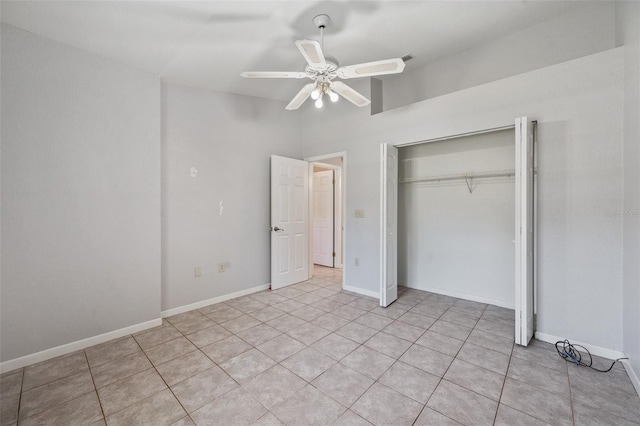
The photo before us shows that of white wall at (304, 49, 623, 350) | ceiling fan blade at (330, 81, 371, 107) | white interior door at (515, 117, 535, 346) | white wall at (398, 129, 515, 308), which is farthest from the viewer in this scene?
white wall at (398, 129, 515, 308)

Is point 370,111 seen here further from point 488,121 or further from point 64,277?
point 64,277

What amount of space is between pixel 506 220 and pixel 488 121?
1.28 m

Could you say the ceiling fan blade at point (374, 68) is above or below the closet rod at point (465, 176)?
above

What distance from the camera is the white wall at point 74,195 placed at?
2176mm

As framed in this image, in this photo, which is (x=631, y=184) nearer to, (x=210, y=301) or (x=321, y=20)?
(x=321, y=20)

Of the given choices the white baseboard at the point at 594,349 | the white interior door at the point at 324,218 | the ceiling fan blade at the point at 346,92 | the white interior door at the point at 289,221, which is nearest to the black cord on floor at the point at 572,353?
the white baseboard at the point at 594,349

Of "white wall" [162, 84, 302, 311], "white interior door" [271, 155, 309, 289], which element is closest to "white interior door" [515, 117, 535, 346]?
"white interior door" [271, 155, 309, 289]

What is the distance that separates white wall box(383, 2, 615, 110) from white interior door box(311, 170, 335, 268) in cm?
223

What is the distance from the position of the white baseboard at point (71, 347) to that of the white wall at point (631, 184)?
14.0 feet

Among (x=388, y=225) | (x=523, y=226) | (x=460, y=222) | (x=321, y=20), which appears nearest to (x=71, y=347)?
(x=388, y=225)

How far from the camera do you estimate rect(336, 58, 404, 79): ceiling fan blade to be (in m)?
2.09

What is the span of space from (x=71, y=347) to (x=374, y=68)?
363 centimetres

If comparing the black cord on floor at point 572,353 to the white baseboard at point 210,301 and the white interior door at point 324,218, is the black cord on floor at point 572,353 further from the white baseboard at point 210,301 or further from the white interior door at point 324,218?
the white interior door at point 324,218

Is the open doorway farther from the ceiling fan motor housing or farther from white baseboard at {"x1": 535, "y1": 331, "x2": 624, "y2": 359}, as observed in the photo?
white baseboard at {"x1": 535, "y1": 331, "x2": 624, "y2": 359}
